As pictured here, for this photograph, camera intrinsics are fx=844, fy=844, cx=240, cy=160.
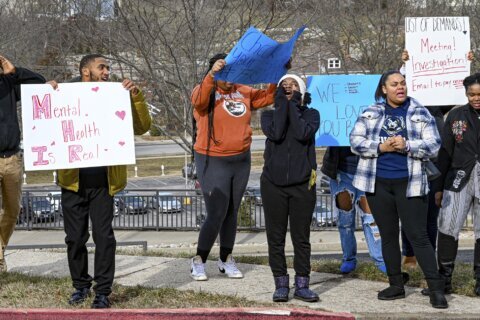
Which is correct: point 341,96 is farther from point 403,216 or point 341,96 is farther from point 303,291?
point 303,291

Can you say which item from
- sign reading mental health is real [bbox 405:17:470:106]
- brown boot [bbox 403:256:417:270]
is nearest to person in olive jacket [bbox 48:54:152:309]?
sign reading mental health is real [bbox 405:17:470:106]

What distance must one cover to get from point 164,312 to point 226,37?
14.3 meters

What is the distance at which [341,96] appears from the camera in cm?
780

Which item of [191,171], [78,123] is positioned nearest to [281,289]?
[78,123]

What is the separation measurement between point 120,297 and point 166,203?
16203 millimetres

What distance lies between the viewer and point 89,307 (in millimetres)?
6172

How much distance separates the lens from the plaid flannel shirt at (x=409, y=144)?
6.14m

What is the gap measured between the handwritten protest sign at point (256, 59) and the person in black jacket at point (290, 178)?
1.16 feet

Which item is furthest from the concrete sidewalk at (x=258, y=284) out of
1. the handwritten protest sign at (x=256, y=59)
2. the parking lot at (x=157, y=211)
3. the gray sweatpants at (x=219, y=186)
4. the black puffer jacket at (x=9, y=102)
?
the parking lot at (x=157, y=211)

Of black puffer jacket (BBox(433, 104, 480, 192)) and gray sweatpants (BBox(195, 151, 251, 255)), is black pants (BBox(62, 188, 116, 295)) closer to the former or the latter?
gray sweatpants (BBox(195, 151, 251, 255))

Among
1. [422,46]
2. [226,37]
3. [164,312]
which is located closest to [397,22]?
[226,37]

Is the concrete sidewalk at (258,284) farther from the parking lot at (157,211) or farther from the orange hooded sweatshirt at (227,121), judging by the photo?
the parking lot at (157,211)

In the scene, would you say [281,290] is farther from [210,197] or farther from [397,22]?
[397,22]

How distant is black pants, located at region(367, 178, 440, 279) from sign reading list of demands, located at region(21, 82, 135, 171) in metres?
1.88
